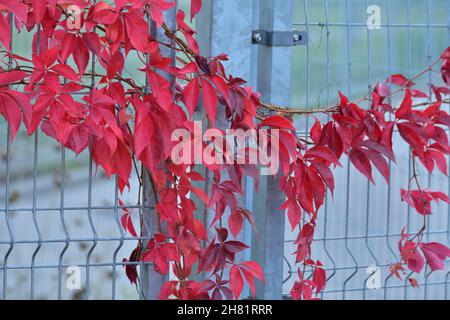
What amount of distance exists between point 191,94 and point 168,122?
68 mm

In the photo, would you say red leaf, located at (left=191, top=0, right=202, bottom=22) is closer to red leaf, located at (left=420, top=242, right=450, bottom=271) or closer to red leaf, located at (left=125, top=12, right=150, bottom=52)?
red leaf, located at (left=125, top=12, right=150, bottom=52)

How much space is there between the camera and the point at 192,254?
184 cm

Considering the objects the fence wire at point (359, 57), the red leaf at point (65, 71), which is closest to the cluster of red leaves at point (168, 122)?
the red leaf at point (65, 71)

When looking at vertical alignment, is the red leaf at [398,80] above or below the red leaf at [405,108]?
above

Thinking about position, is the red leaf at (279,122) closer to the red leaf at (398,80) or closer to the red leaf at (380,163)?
the red leaf at (380,163)

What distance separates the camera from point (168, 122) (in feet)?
5.65

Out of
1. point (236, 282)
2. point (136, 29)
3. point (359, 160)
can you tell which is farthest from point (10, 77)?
point (359, 160)

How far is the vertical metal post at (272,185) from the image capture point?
200 centimetres

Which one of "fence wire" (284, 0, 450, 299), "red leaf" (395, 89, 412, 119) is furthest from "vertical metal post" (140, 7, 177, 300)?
"red leaf" (395, 89, 412, 119)

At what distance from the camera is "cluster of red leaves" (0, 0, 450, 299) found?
1.67 m

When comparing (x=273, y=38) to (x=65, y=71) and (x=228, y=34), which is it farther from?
(x=65, y=71)

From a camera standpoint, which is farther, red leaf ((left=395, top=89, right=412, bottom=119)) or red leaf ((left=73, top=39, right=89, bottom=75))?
red leaf ((left=395, top=89, right=412, bottom=119))

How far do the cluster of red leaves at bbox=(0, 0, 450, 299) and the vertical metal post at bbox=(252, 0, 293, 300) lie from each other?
0.08 m
